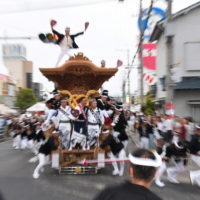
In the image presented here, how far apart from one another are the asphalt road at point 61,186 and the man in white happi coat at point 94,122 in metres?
1.01

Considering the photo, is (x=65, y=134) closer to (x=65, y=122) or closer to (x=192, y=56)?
(x=65, y=122)

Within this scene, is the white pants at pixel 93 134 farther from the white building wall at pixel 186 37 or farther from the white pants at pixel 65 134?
the white building wall at pixel 186 37

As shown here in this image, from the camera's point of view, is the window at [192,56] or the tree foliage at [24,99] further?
the tree foliage at [24,99]

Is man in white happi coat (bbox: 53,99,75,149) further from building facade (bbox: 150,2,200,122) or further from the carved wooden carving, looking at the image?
building facade (bbox: 150,2,200,122)

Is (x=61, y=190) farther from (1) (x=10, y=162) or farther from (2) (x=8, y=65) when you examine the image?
(2) (x=8, y=65)

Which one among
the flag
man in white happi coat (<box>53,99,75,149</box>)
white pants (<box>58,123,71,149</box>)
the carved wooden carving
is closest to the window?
the flag

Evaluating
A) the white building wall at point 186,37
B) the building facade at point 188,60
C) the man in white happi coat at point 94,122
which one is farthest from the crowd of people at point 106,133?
the white building wall at point 186,37

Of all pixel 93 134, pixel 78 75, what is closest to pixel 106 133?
pixel 93 134

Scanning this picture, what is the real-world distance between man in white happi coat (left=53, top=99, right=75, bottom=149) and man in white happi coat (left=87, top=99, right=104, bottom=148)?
570mm

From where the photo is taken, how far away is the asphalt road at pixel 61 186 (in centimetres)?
653

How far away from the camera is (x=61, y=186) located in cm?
738

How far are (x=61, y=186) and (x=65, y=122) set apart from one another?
2320mm

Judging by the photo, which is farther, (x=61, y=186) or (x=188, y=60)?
(x=188, y=60)

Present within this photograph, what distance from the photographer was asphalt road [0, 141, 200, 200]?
6.53 meters
